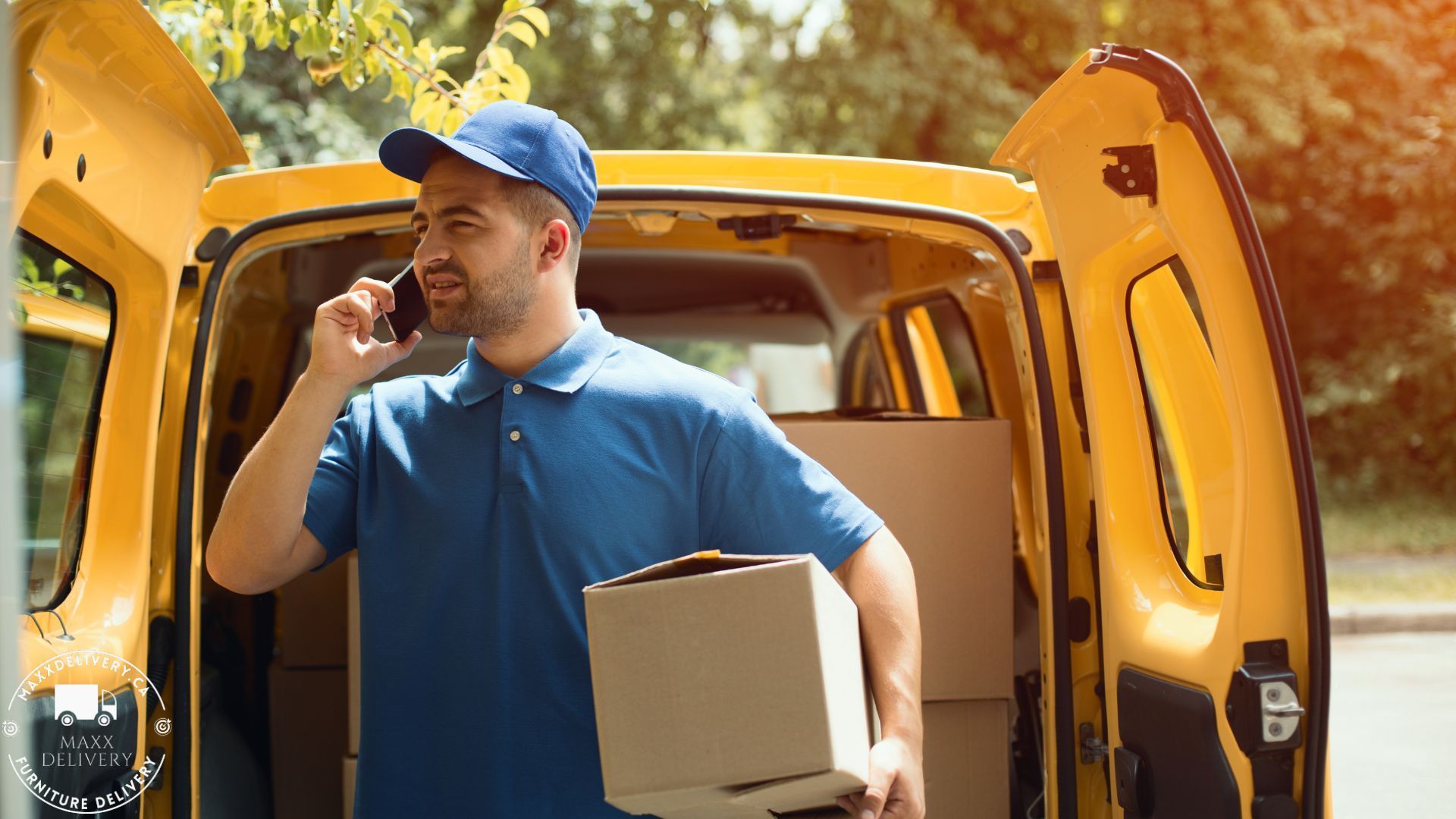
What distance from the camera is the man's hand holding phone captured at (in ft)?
5.88

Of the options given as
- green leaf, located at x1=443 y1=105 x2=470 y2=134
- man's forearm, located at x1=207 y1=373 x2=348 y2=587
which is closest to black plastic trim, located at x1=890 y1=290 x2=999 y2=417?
green leaf, located at x1=443 y1=105 x2=470 y2=134

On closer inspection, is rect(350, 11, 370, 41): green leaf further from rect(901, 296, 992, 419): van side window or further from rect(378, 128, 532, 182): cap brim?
rect(901, 296, 992, 419): van side window

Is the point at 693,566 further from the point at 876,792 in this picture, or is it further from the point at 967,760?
the point at 967,760

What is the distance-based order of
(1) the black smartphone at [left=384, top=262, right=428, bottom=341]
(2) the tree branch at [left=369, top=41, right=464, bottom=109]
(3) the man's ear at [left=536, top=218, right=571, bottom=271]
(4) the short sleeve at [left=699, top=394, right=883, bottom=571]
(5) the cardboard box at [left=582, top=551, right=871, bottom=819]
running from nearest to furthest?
(5) the cardboard box at [left=582, top=551, right=871, bottom=819]
(4) the short sleeve at [left=699, top=394, right=883, bottom=571]
(3) the man's ear at [left=536, top=218, right=571, bottom=271]
(1) the black smartphone at [left=384, top=262, right=428, bottom=341]
(2) the tree branch at [left=369, top=41, right=464, bottom=109]

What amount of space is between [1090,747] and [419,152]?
4.88ft

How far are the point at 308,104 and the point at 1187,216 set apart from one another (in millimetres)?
6110

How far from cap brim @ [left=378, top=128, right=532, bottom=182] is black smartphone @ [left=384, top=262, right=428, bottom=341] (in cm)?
17

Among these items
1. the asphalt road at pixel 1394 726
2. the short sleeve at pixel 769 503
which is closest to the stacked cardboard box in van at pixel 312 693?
the short sleeve at pixel 769 503

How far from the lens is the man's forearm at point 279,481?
178 cm

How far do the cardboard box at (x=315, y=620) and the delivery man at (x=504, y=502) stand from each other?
119 centimetres

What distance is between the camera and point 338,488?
1.93 meters

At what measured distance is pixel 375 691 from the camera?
1864mm

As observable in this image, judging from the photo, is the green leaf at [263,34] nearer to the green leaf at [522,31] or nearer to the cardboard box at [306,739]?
the green leaf at [522,31]

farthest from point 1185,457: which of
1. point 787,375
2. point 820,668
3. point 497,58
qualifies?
point 787,375
